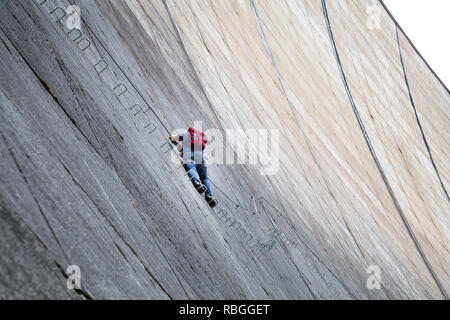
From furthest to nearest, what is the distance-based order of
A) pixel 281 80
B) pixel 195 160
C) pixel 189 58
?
Result: 1. pixel 281 80
2. pixel 189 58
3. pixel 195 160

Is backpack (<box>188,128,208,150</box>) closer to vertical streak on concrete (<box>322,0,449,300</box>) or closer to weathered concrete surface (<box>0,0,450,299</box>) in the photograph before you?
weathered concrete surface (<box>0,0,450,299</box>)

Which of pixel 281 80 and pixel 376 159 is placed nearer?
pixel 281 80

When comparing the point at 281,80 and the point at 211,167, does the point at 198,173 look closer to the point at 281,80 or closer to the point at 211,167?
the point at 211,167

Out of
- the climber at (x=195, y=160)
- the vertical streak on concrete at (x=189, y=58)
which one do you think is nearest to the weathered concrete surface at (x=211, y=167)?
the vertical streak on concrete at (x=189, y=58)

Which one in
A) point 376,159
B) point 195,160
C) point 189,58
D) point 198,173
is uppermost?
point 189,58

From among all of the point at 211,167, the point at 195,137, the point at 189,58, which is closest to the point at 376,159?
the point at 189,58

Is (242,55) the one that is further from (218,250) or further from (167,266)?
(167,266)

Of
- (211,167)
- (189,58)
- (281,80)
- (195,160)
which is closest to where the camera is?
(195,160)
